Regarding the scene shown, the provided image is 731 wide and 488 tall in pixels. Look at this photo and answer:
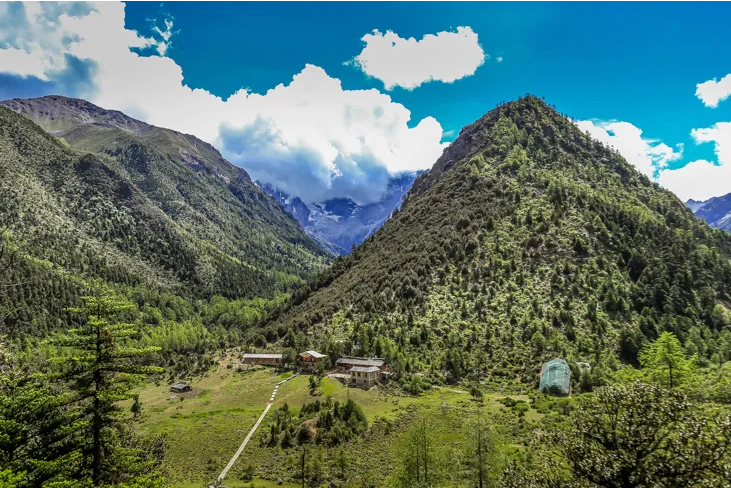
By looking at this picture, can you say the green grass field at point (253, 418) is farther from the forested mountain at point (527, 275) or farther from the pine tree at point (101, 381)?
the pine tree at point (101, 381)

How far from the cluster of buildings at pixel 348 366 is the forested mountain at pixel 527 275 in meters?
4.63

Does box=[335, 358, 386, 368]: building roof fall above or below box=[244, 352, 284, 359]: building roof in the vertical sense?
above

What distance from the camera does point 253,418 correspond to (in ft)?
225

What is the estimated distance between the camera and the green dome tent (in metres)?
69.7

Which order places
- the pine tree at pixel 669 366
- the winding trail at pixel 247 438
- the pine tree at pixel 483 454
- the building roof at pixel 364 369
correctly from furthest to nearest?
the building roof at pixel 364 369, the winding trail at pixel 247 438, the pine tree at pixel 483 454, the pine tree at pixel 669 366

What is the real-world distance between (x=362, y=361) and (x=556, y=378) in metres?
39.6

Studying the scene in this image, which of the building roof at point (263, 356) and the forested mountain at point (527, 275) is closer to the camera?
the forested mountain at point (527, 275)

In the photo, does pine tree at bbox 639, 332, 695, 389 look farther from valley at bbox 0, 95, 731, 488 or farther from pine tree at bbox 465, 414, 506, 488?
pine tree at bbox 465, 414, 506, 488

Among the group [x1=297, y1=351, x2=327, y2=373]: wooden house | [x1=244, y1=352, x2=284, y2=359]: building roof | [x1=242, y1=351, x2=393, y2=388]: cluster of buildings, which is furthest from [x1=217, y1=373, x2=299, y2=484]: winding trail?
[x1=244, y1=352, x2=284, y2=359]: building roof

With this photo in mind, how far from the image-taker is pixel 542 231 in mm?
120688

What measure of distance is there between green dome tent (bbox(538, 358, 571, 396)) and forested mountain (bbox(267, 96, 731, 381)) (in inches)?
199

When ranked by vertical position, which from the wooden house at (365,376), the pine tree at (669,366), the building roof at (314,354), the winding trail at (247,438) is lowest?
the winding trail at (247,438)

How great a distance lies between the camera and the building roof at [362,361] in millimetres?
87188

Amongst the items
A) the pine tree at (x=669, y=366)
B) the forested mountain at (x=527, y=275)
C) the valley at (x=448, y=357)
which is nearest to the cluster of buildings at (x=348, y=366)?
the valley at (x=448, y=357)
